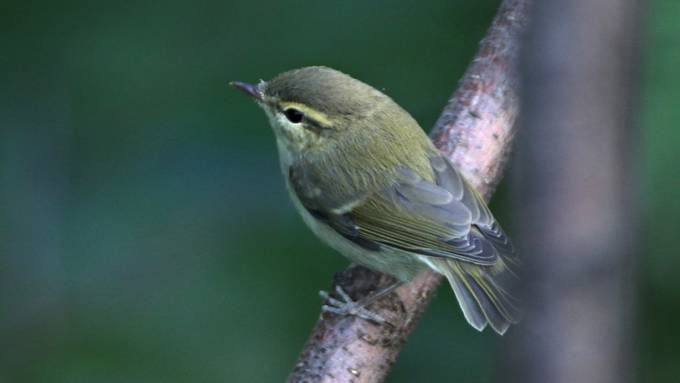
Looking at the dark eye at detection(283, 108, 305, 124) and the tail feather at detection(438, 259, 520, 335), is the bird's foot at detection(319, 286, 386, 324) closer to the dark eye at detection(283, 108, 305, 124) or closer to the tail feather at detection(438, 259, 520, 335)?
the tail feather at detection(438, 259, 520, 335)

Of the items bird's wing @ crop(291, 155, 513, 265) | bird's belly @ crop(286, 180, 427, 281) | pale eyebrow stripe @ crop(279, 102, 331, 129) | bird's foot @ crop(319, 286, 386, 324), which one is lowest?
bird's foot @ crop(319, 286, 386, 324)

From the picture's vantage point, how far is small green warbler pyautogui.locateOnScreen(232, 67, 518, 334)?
3242mm

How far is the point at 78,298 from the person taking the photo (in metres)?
4.02

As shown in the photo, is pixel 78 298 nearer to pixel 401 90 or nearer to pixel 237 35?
pixel 237 35

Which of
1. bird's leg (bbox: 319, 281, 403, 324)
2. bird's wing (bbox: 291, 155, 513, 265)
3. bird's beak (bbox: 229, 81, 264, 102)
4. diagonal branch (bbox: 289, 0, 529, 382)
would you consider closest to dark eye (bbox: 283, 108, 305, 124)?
bird's beak (bbox: 229, 81, 264, 102)

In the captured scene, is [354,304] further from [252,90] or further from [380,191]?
[252,90]

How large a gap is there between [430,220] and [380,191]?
241mm

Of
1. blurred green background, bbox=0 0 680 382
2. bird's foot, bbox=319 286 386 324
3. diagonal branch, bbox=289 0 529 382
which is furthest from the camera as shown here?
blurred green background, bbox=0 0 680 382

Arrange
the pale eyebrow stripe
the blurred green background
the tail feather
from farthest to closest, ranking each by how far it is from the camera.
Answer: the blurred green background < the pale eyebrow stripe < the tail feather

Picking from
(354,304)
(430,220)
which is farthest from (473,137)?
(354,304)

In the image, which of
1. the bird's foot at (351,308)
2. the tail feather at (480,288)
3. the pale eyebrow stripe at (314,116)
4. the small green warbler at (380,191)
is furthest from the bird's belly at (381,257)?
the pale eyebrow stripe at (314,116)

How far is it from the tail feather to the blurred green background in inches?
19.6

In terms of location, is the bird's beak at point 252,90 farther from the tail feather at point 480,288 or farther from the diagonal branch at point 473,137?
the tail feather at point 480,288

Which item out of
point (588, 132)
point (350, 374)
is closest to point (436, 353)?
point (350, 374)
